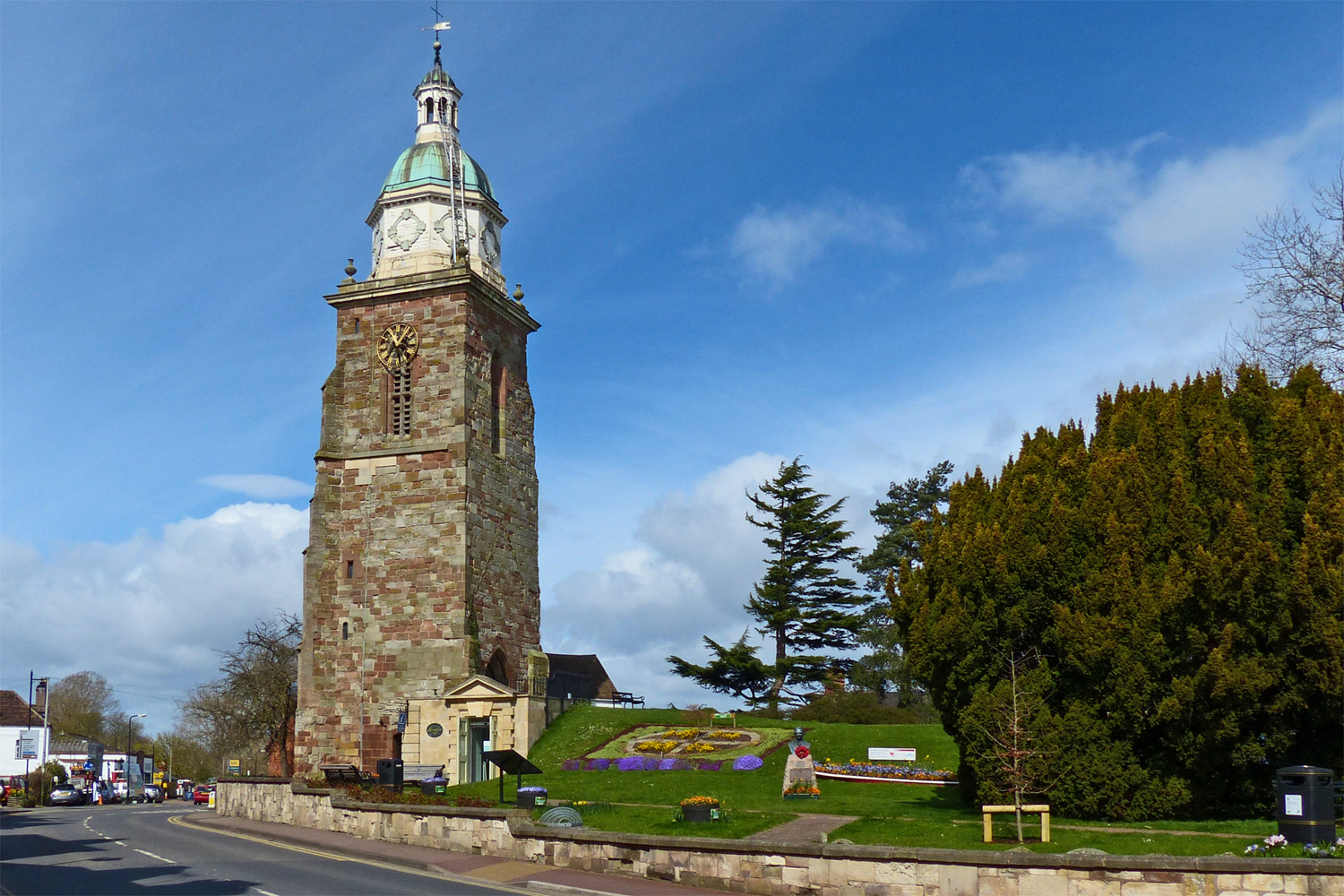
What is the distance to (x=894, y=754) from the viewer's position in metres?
32.3

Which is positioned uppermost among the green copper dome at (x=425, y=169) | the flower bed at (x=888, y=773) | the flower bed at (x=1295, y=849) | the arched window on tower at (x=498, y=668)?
the green copper dome at (x=425, y=169)

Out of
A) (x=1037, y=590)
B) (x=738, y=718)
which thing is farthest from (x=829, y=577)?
(x=1037, y=590)

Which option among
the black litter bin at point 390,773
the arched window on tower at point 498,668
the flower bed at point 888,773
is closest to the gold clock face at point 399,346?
the arched window on tower at point 498,668

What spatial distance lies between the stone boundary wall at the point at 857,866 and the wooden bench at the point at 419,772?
911 centimetres

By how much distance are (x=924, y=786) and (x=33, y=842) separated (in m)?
22.2

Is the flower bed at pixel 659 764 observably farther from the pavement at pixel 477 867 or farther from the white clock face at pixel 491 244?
the white clock face at pixel 491 244

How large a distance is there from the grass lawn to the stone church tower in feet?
9.42

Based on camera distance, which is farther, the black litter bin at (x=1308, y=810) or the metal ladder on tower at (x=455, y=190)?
the metal ladder on tower at (x=455, y=190)

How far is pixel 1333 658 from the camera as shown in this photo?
1995 centimetres

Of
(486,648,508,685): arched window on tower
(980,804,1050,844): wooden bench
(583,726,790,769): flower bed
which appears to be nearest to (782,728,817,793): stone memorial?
(583,726,790,769): flower bed

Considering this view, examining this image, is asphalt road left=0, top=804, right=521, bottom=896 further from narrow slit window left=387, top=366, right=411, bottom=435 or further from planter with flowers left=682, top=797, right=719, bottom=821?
narrow slit window left=387, top=366, right=411, bottom=435

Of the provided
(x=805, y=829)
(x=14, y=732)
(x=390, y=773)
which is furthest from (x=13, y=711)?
(x=805, y=829)

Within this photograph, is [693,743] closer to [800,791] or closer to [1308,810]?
[800,791]

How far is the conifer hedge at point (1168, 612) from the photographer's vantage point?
20406 millimetres
